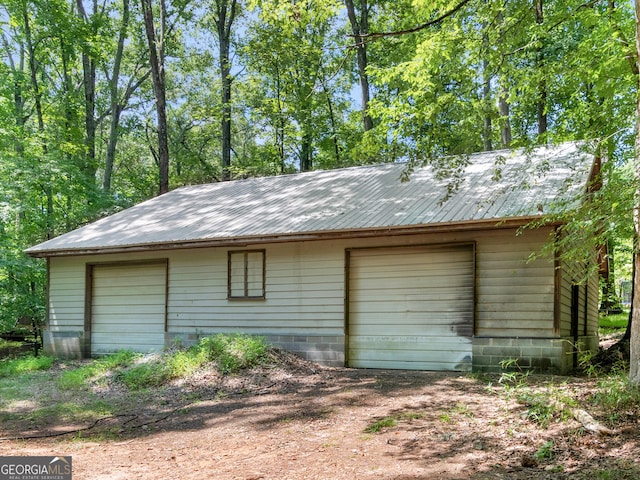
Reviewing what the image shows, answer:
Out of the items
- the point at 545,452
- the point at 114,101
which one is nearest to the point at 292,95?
the point at 114,101

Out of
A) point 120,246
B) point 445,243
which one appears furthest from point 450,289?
point 120,246

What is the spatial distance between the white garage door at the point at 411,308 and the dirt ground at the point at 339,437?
1.16 m

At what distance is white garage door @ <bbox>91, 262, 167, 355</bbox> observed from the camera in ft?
44.1

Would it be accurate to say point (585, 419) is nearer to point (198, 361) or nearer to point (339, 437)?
point (339, 437)

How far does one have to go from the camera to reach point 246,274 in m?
12.3

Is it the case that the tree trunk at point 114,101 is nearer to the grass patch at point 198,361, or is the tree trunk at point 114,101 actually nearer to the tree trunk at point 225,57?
the tree trunk at point 225,57

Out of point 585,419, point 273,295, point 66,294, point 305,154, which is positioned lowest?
point 585,419

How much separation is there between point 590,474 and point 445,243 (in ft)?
20.6

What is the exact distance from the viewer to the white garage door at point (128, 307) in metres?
13.4

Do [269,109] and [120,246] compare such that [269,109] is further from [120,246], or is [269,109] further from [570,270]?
[570,270]

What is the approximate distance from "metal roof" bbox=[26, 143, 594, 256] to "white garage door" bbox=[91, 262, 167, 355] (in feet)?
3.04

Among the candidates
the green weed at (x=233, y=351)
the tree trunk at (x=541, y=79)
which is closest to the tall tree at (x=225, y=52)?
the tree trunk at (x=541, y=79)

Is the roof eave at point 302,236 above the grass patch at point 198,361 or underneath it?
above

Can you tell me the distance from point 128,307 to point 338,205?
19.8 feet
